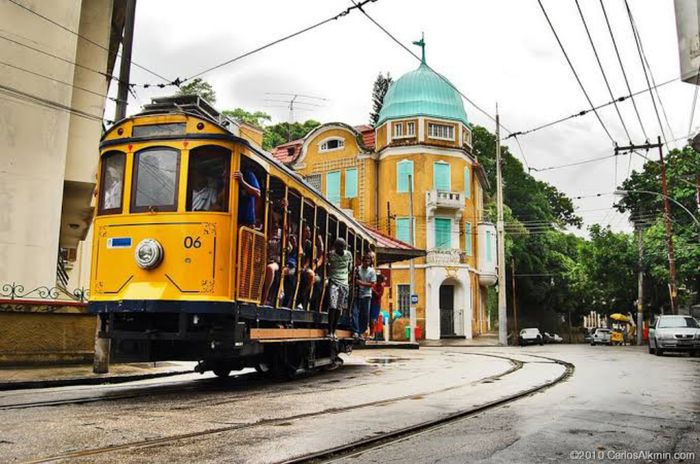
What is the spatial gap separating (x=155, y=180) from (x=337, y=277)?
4699 mm

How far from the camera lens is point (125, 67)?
12453mm

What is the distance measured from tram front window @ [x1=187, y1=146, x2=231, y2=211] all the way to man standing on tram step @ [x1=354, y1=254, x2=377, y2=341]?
6303mm

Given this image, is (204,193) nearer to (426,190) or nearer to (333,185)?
(426,190)

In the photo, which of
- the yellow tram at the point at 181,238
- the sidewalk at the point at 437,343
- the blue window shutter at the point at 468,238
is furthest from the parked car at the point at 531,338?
the yellow tram at the point at 181,238

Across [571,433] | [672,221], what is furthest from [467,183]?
[571,433]

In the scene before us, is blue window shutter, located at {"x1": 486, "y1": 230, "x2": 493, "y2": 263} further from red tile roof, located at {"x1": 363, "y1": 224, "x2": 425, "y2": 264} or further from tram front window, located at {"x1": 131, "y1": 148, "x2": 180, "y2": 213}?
tram front window, located at {"x1": 131, "y1": 148, "x2": 180, "y2": 213}

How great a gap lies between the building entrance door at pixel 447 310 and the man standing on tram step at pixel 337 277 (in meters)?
26.3

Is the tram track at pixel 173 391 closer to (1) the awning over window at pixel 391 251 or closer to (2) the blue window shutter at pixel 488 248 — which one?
(1) the awning over window at pixel 391 251

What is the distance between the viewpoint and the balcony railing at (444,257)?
127ft

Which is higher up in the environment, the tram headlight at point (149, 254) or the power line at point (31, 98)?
the power line at point (31, 98)

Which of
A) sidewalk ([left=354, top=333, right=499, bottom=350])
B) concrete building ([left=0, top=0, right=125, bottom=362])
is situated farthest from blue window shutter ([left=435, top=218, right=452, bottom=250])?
concrete building ([left=0, top=0, right=125, bottom=362])

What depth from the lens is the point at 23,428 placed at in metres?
6.16

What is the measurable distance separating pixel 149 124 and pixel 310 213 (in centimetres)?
347

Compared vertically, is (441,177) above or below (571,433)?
above
